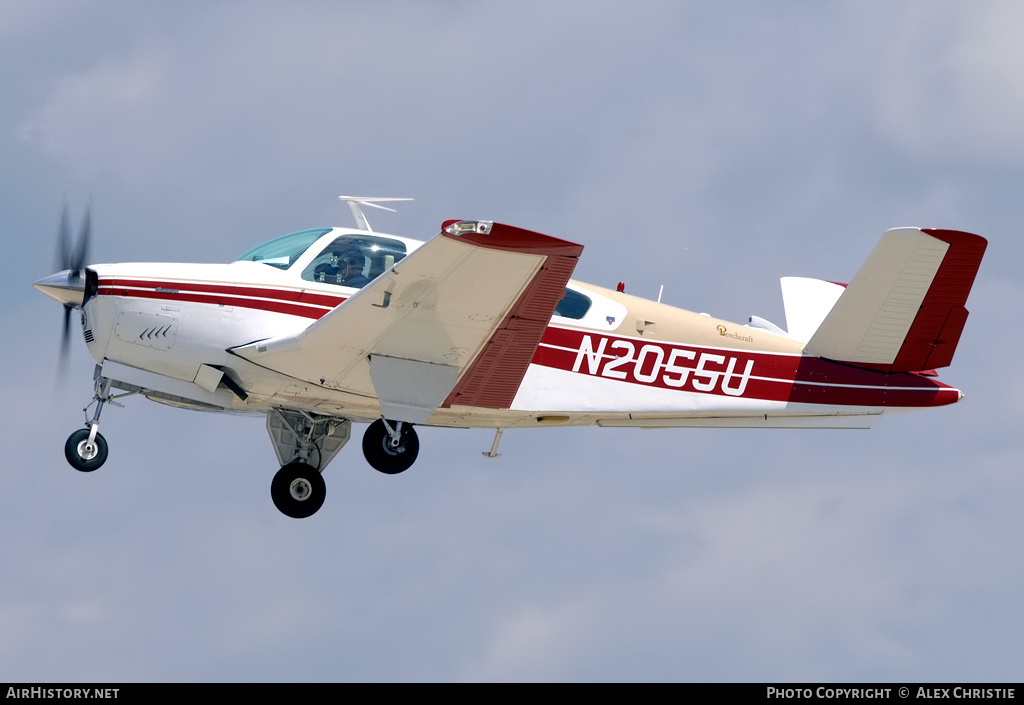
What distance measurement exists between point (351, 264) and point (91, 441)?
3630mm

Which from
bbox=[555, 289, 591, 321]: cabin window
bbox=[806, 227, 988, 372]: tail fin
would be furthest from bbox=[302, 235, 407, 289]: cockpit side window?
bbox=[806, 227, 988, 372]: tail fin

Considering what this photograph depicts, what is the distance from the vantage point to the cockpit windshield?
17.5 m

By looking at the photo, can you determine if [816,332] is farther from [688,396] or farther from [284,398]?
[284,398]

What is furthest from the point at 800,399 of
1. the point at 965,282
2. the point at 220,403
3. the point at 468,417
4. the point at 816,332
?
the point at 220,403

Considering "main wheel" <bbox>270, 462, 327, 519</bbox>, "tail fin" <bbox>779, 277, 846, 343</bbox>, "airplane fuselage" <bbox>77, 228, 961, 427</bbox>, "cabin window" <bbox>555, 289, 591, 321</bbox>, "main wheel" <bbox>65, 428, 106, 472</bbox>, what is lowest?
"main wheel" <bbox>270, 462, 327, 519</bbox>

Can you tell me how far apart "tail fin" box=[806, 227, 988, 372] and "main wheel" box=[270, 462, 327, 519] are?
638 cm

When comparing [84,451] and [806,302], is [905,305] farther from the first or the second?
[84,451]

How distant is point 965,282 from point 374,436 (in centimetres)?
733

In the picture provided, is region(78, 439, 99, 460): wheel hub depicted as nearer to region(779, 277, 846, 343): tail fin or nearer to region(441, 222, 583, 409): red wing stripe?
region(441, 222, 583, 409): red wing stripe

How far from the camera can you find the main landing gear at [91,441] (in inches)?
678

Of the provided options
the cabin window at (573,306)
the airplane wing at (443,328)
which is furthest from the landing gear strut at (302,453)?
the cabin window at (573,306)

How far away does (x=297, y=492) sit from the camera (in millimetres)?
18375

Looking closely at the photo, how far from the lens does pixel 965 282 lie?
17641mm

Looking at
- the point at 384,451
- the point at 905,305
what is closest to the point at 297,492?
the point at 384,451
